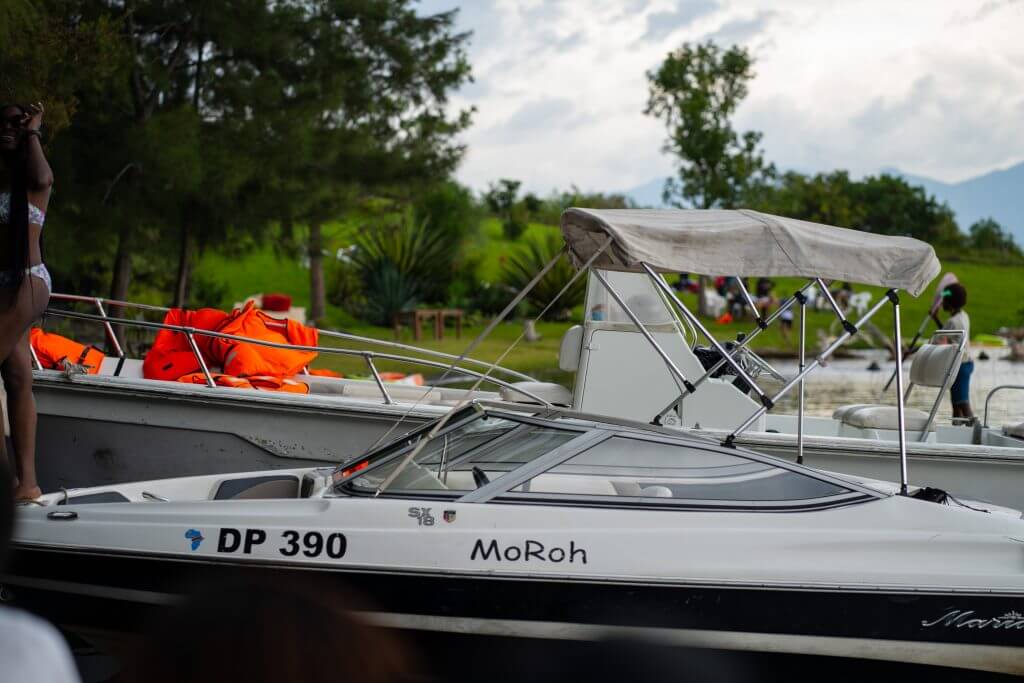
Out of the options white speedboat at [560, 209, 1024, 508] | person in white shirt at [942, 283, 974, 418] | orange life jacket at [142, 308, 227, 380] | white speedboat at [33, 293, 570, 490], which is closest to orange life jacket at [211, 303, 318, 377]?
orange life jacket at [142, 308, 227, 380]

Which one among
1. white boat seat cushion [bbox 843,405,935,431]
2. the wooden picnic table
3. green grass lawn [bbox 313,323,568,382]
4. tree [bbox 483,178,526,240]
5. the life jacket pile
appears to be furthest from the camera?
tree [bbox 483,178,526,240]


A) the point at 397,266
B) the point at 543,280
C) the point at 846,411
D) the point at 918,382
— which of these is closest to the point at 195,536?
the point at 846,411

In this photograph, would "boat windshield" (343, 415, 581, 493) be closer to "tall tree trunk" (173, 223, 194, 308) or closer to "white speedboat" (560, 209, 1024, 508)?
"white speedboat" (560, 209, 1024, 508)

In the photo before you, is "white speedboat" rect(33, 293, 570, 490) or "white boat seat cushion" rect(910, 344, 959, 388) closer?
"white speedboat" rect(33, 293, 570, 490)

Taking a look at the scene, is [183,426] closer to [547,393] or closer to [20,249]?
[20,249]

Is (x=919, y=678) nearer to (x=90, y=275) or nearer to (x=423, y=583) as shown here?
(x=423, y=583)

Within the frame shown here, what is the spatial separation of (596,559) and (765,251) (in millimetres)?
1947

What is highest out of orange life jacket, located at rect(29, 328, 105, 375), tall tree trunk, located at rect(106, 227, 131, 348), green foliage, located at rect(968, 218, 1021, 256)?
green foliage, located at rect(968, 218, 1021, 256)

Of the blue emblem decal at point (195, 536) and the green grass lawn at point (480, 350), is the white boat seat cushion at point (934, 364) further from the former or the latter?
the green grass lawn at point (480, 350)

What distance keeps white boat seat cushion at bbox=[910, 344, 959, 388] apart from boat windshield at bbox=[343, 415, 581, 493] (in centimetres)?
375

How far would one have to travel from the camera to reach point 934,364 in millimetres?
7738

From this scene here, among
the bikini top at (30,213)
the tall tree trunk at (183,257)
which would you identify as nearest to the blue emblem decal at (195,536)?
the bikini top at (30,213)

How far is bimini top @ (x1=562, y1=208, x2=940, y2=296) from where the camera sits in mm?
5473

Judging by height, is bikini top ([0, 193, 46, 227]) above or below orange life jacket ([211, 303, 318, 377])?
above
